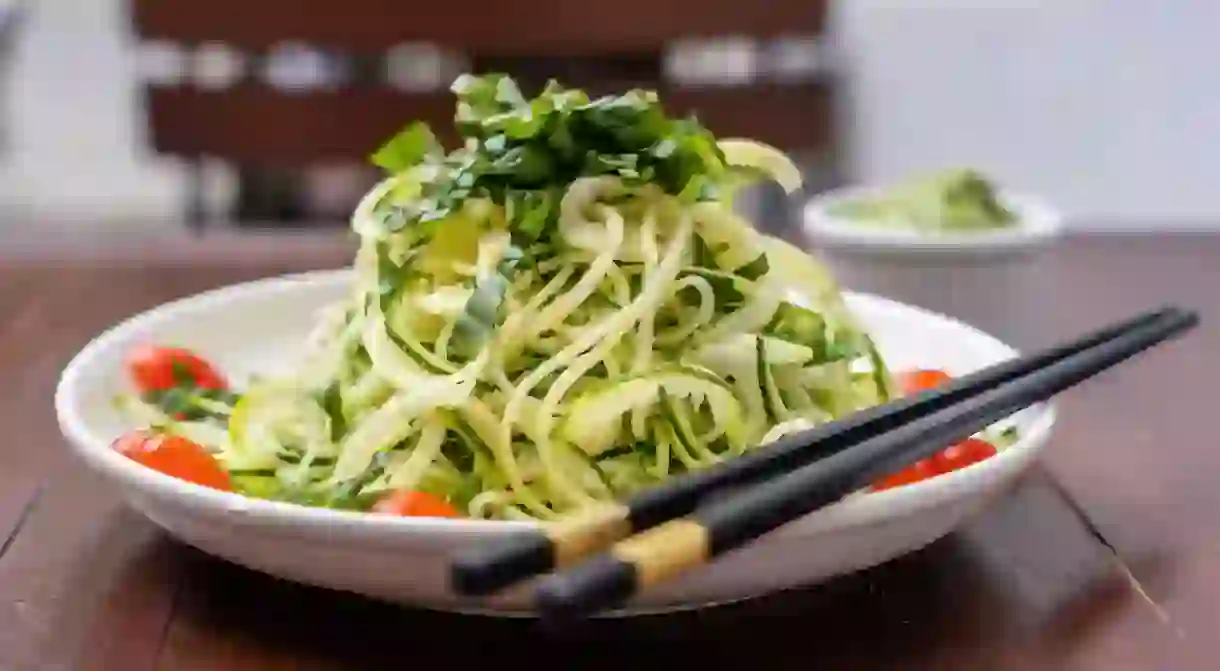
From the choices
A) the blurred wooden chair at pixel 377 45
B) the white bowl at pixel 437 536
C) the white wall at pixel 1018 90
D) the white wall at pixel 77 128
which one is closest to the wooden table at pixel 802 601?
the white bowl at pixel 437 536

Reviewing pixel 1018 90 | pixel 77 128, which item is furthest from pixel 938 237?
pixel 77 128

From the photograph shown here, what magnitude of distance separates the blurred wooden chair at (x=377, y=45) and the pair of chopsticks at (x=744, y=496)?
1661 mm

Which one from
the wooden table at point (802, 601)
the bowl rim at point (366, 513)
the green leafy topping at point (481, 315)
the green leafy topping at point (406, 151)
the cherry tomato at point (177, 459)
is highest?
the green leafy topping at point (406, 151)

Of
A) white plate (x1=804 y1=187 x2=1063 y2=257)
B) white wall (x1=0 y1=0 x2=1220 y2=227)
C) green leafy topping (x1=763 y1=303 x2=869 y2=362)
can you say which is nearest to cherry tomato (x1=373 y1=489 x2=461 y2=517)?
green leafy topping (x1=763 y1=303 x2=869 y2=362)

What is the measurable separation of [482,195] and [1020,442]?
32 cm

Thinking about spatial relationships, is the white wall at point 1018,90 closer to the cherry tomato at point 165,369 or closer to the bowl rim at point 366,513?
the cherry tomato at point 165,369

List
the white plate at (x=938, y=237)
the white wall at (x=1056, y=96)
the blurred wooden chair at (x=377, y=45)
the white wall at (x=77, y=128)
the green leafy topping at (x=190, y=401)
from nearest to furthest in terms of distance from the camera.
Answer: the green leafy topping at (x=190, y=401), the white plate at (x=938, y=237), the blurred wooden chair at (x=377, y=45), the white wall at (x=1056, y=96), the white wall at (x=77, y=128)

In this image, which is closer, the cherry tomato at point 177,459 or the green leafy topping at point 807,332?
the cherry tomato at point 177,459

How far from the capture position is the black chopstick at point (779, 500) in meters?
0.44

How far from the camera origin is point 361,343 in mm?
797

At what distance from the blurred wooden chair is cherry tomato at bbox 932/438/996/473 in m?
1.63

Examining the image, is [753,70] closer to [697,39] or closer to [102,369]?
[697,39]

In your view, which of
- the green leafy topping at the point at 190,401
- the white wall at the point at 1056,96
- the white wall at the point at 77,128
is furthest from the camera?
the white wall at the point at 77,128

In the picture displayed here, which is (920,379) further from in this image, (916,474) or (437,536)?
(437,536)
